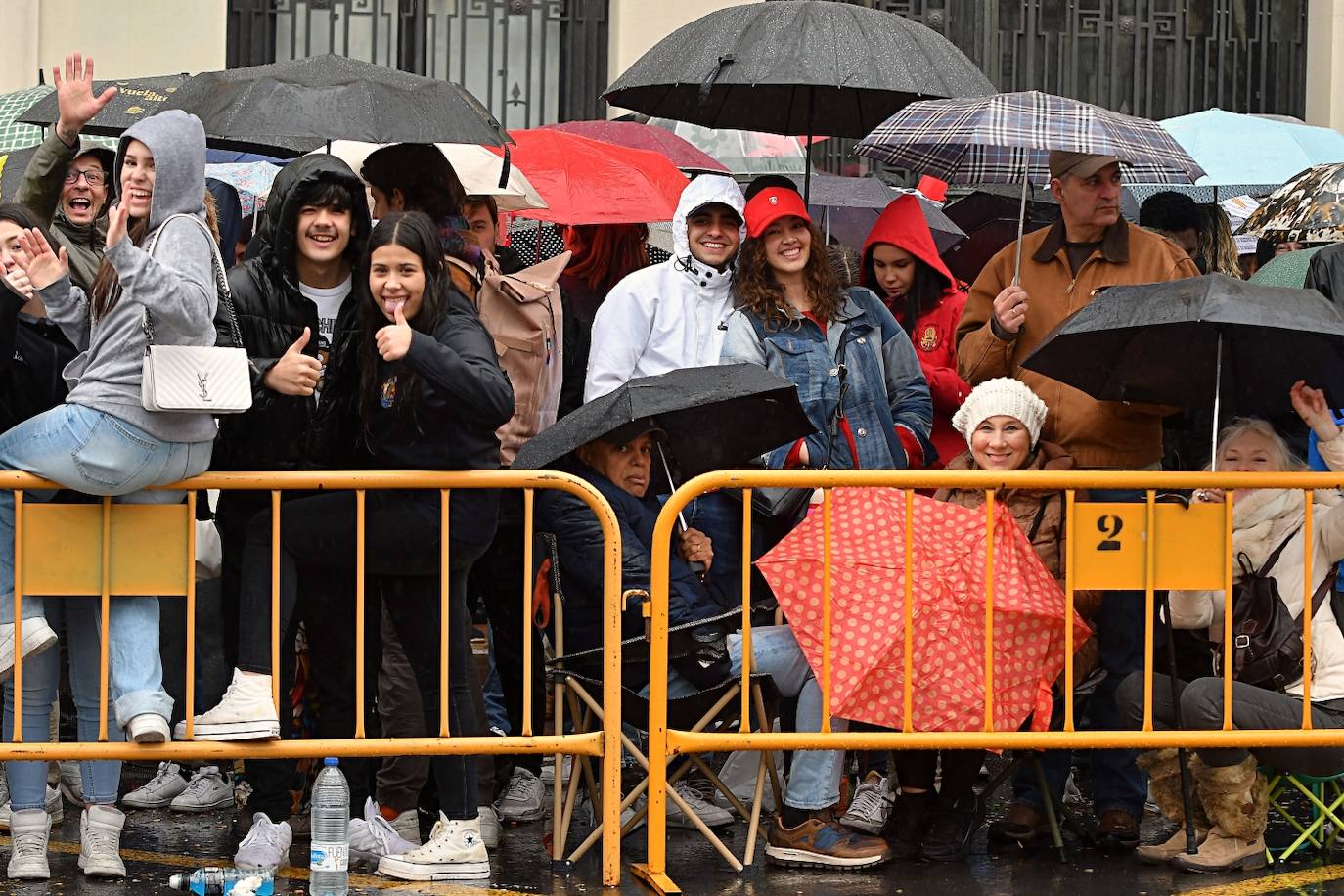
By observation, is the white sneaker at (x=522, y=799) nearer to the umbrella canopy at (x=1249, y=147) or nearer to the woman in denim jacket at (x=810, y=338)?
the woman in denim jacket at (x=810, y=338)

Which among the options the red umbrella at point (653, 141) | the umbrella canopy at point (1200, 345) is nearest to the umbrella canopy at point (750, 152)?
the red umbrella at point (653, 141)

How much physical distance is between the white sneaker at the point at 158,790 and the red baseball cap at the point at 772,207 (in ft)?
9.87

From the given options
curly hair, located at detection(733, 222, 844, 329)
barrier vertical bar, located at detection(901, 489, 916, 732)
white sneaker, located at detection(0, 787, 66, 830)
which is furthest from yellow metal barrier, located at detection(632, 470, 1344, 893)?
white sneaker, located at detection(0, 787, 66, 830)

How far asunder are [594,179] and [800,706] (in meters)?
3.70

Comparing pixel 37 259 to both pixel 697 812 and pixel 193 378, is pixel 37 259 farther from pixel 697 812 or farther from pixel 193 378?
pixel 697 812

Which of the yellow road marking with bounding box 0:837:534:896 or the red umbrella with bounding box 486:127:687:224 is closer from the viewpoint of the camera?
the yellow road marking with bounding box 0:837:534:896

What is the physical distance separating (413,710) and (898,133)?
277 centimetres

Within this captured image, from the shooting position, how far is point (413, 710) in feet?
24.0

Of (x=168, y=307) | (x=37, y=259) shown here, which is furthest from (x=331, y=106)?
(x=168, y=307)

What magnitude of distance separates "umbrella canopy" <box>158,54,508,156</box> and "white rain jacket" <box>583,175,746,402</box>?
0.79m

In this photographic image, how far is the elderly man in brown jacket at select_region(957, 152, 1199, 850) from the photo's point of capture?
24.0ft

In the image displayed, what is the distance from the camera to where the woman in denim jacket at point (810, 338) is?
25.8 feet

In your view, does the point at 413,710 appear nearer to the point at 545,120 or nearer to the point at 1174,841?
the point at 1174,841

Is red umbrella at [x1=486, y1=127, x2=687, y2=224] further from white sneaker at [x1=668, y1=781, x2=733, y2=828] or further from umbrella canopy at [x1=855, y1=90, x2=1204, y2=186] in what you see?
white sneaker at [x1=668, y1=781, x2=733, y2=828]
